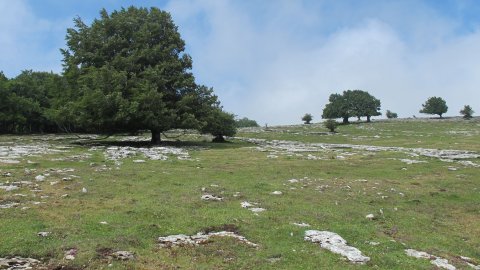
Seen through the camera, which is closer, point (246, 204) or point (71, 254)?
point (71, 254)

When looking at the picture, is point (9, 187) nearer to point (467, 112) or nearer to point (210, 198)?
point (210, 198)

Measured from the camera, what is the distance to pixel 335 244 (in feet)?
50.3

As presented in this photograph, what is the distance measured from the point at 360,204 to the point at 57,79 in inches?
2145

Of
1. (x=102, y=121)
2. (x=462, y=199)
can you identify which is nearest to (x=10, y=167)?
(x=102, y=121)

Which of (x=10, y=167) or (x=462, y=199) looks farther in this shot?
(x=10, y=167)

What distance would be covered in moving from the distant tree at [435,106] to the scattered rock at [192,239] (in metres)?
161

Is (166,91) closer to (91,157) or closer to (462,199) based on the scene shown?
(91,157)

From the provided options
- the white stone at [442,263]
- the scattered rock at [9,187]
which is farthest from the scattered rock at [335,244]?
the scattered rock at [9,187]

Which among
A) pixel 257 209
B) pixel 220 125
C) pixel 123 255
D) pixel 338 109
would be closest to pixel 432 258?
pixel 257 209

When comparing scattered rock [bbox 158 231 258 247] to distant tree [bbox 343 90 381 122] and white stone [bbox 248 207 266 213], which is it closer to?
white stone [bbox 248 207 266 213]

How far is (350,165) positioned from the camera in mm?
38062

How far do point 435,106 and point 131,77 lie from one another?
5318 inches

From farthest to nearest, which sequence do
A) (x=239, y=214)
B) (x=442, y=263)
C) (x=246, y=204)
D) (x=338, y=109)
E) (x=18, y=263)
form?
(x=338, y=109) < (x=246, y=204) < (x=239, y=214) < (x=442, y=263) < (x=18, y=263)

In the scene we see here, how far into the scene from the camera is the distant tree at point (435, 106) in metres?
160
